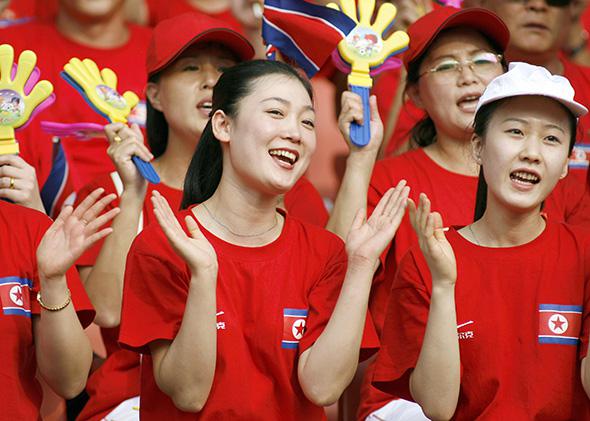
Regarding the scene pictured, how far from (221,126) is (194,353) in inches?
28.0

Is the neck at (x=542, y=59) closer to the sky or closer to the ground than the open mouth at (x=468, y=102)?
closer to the sky

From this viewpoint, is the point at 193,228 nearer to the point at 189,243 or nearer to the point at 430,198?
the point at 189,243

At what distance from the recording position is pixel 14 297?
3039 mm

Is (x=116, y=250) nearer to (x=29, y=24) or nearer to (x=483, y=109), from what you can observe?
(x=483, y=109)

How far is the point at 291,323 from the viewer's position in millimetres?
3004

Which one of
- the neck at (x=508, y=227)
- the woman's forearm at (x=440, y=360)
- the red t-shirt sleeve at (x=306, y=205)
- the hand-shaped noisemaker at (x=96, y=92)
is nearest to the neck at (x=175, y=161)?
the hand-shaped noisemaker at (x=96, y=92)

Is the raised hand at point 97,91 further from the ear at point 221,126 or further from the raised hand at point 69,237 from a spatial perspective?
the raised hand at point 69,237

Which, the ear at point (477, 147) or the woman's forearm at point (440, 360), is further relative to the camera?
the ear at point (477, 147)

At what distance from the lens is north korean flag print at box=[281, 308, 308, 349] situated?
298 cm

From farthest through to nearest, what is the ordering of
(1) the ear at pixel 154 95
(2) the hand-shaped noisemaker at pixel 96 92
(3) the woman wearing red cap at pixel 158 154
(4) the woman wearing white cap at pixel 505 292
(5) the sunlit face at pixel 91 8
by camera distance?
(5) the sunlit face at pixel 91 8 → (1) the ear at pixel 154 95 → (2) the hand-shaped noisemaker at pixel 96 92 → (3) the woman wearing red cap at pixel 158 154 → (4) the woman wearing white cap at pixel 505 292

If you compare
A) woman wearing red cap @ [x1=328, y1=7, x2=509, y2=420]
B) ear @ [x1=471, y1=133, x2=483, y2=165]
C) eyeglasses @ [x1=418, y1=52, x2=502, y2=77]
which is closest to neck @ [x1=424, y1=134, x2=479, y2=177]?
woman wearing red cap @ [x1=328, y1=7, x2=509, y2=420]

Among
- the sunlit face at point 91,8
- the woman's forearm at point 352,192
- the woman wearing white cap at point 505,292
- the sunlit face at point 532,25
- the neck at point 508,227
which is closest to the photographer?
the woman wearing white cap at point 505,292

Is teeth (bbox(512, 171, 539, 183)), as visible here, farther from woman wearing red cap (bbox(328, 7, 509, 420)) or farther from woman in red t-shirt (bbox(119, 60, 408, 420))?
woman wearing red cap (bbox(328, 7, 509, 420))

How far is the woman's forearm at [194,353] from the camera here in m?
2.77
